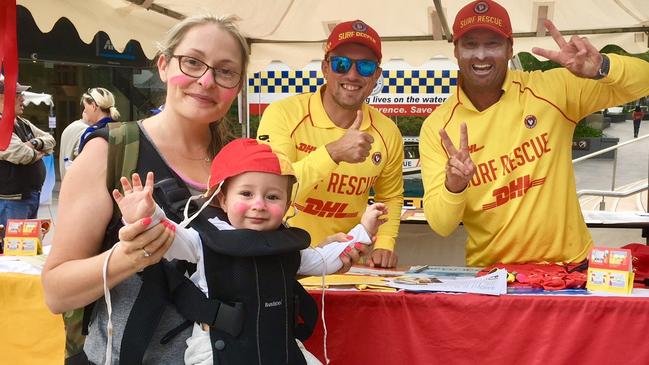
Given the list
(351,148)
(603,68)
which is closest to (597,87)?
(603,68)

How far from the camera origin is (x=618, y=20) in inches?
183

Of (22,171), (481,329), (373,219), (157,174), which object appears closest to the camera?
(157,174)

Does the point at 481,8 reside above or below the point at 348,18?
below

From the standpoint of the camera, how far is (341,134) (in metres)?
2.94

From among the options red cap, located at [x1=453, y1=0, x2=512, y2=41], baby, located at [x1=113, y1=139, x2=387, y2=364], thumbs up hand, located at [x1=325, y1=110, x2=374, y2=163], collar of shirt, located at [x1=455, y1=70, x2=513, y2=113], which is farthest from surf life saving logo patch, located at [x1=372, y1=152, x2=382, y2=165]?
baby, located at [x1=113, y1=139, x2=387, y2=364]

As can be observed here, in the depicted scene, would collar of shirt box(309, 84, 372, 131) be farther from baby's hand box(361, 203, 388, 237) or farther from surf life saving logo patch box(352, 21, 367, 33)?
baby's hand box(361, 203, 388, 237)

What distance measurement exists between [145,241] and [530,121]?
1892 millimetres

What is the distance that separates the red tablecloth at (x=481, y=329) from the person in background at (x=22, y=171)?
425cm

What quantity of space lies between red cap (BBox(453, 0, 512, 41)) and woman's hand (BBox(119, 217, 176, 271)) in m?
1.77

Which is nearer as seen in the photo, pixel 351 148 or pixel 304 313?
pixel 304 313

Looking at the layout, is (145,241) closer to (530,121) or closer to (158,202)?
(158,202)

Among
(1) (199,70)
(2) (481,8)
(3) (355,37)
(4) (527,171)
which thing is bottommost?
(4) (527,171)

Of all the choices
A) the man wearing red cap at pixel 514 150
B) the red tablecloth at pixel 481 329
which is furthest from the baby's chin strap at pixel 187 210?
the man wearing red cap at pixel 514 150

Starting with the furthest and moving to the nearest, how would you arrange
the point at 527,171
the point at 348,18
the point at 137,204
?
the point at 348,18, the point at 527,171, the point at 137,204
